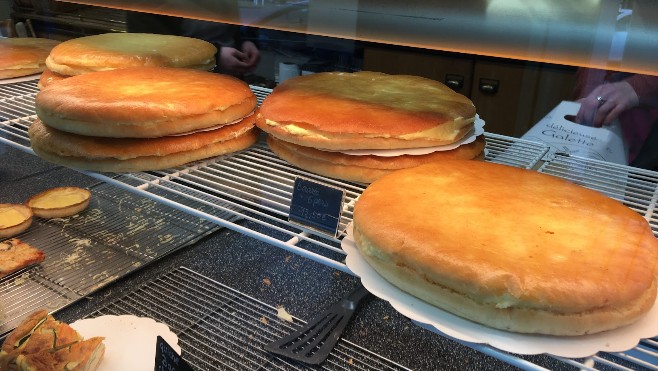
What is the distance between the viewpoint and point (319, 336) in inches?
63.2

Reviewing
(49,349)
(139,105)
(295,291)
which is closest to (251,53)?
(139,105)

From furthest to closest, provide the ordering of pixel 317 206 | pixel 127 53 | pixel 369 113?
1. pixel 127 53
2. pixel 369 113
3. pixel 317 206

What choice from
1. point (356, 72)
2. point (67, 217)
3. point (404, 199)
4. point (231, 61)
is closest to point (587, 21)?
point (404, 199)

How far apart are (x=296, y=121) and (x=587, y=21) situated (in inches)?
25.4

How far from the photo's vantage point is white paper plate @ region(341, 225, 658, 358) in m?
0.80

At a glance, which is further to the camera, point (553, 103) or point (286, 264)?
point (286, 264)

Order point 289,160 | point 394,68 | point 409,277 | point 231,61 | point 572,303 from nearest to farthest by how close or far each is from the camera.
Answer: point 572,303, point 409,277, point 289,160, point 394,68, point 231,61

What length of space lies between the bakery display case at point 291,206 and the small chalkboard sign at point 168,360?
0.29 m

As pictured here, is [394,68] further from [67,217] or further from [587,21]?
[67,217]

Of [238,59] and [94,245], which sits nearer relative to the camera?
[238,59]

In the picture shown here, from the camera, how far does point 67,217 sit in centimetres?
223

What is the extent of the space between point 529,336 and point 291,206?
0.51m

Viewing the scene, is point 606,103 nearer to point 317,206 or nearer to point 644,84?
point 644,84

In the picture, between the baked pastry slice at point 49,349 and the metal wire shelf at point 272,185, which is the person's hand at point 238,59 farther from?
the baked pastry slice at point 49,349
